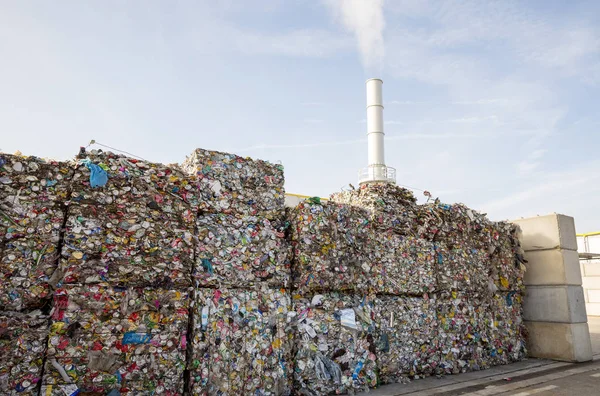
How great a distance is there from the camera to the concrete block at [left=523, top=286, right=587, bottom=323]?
7.20m

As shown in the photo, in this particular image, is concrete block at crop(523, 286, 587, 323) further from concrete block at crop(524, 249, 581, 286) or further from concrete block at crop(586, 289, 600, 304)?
concrete block at crop(586, 289, 600, 304)

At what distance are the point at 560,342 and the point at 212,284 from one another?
6.59m

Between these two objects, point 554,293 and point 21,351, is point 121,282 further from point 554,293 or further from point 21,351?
point 554,293

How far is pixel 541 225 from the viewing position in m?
7.73

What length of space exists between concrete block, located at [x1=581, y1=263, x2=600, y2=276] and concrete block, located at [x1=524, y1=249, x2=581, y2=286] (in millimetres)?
10771

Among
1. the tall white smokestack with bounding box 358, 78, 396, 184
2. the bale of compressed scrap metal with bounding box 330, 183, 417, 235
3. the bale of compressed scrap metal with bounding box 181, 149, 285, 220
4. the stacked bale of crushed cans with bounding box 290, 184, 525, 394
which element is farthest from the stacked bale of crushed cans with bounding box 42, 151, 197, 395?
the tall white smokestack with bounding box 358, 78, 396, 184

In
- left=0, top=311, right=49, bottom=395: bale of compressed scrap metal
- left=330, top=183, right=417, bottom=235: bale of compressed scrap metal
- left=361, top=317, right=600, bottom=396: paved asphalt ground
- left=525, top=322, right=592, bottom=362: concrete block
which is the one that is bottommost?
left=361, top=317, right=600, bottom=396: paved asphalt ground

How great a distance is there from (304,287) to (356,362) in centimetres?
120

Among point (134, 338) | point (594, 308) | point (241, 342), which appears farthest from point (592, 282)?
point (134, 338)

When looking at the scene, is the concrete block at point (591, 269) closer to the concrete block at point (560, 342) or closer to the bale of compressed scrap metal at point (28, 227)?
the concrete block at point (560, 342)

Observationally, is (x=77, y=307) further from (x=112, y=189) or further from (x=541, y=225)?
(x=541, y=225)

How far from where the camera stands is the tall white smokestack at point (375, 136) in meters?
19.6

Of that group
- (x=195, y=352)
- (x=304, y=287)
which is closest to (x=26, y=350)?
(x=195, y=352)

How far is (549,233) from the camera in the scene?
25.0 ft
